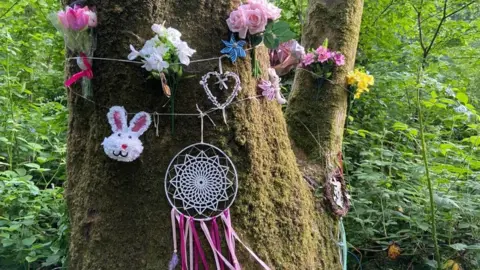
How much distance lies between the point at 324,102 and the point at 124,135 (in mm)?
1116

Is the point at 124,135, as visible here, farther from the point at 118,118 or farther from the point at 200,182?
the point at 200,182

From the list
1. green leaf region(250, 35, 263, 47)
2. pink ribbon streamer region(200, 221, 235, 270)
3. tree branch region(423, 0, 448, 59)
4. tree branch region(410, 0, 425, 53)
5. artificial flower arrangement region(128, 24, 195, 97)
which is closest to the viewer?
artificial flower arrangement region(128, 24, 195, 97)

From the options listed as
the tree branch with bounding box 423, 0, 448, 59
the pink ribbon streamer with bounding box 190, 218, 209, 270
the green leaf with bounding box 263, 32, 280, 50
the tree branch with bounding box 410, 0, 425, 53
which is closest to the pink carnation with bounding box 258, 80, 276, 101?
the green leaf with bounding box 263, 32, 280, 50

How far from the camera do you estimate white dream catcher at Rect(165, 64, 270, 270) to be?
1.46 meters

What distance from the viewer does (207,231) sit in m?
1.48

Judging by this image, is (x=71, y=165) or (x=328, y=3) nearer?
(x=71, y=165)

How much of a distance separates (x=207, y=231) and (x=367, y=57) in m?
3.29

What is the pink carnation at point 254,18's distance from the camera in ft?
4.98

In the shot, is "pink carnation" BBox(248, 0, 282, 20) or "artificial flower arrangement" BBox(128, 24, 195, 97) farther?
"pink carnation" BBox(248, 0, 282, 20)

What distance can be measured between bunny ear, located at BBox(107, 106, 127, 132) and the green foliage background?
100 cm

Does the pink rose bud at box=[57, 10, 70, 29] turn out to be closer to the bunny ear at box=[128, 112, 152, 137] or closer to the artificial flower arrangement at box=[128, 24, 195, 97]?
the artificial flower arrangement at box=[128, 24, 195, 97]

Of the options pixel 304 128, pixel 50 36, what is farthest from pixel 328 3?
pixel 50 36

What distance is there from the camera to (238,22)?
1.51m

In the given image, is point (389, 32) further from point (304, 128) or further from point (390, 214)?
point (304, 128)
